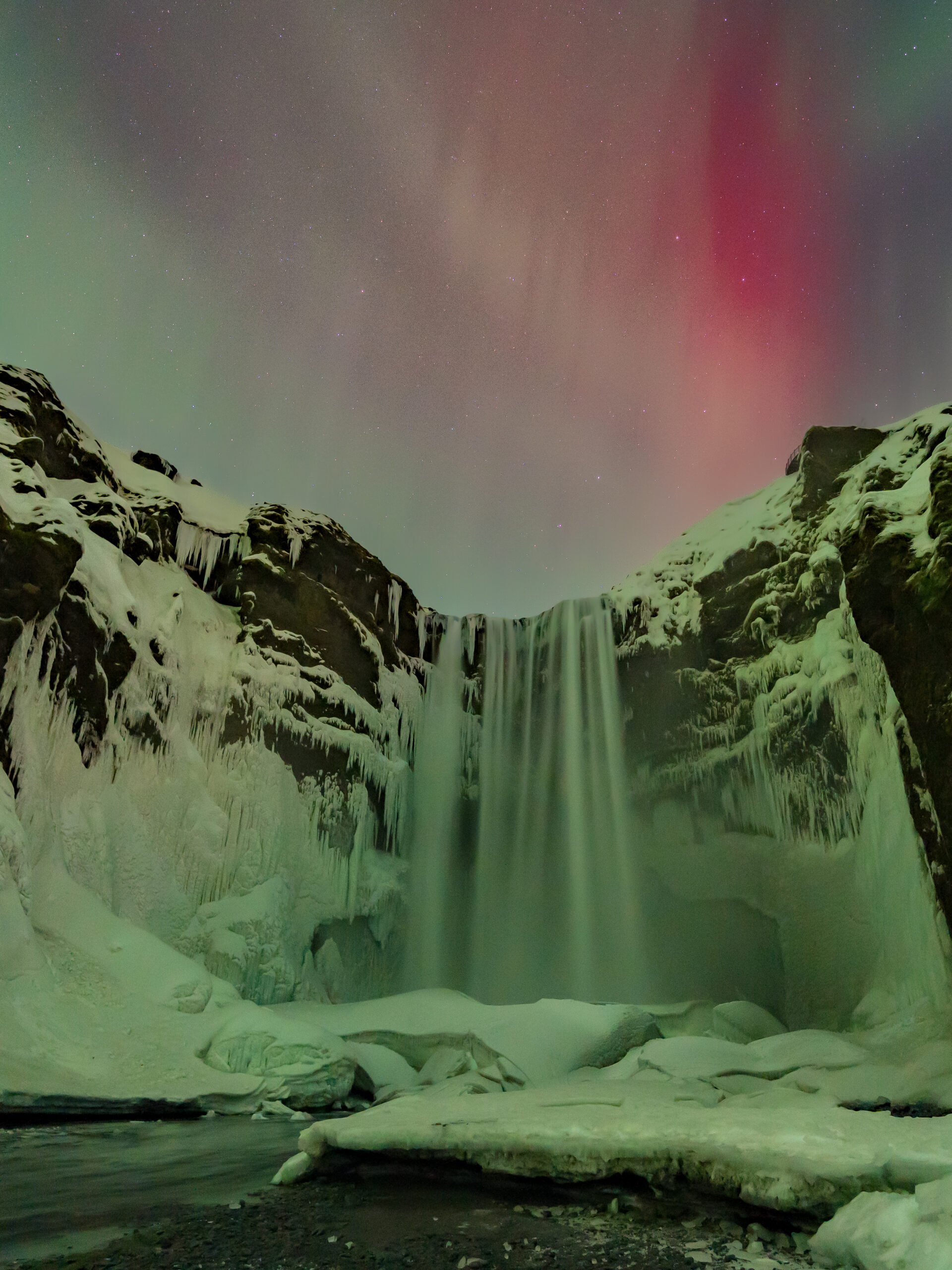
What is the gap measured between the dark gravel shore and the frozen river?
0.26 m

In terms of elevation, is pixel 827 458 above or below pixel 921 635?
above

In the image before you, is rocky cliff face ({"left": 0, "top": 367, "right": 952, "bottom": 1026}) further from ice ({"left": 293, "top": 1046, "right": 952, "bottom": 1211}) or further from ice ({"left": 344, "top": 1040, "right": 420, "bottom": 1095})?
ice ({"left": 293, "top": 1046, "right": 952, "bottom": 1211})

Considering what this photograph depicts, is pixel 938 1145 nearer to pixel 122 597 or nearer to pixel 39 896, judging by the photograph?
pixel 39 896

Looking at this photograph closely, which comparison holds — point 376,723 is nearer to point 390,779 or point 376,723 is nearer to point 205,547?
point 390,779

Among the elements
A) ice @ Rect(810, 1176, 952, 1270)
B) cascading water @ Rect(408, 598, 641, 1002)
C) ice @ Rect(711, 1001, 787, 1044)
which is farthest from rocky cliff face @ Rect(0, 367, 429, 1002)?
ice @ Rect(810, 1176, 952, 1270)

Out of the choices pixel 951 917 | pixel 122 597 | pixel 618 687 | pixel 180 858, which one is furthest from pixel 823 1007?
pixel 122 597

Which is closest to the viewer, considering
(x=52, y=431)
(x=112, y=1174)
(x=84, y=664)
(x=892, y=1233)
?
(x=892, y=1233)

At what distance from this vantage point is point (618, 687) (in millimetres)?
21203

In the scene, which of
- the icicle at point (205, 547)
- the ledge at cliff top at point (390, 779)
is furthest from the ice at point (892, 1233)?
the icicle at point (205, 547)

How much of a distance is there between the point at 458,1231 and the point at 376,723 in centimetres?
1646

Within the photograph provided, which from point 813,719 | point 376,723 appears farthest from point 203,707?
point 813,719

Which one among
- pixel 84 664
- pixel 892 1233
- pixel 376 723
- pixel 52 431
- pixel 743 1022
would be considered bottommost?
pixel 892 1233

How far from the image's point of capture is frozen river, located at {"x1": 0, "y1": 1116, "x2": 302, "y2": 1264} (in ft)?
12.6

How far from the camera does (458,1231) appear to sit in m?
3.74
